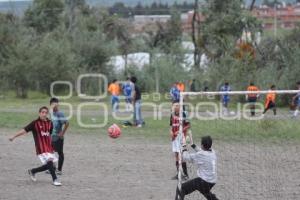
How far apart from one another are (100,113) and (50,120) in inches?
711

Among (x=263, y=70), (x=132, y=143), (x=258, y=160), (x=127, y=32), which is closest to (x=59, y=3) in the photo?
(x=127, y=32)

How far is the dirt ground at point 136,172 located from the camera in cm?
1277

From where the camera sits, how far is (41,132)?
13406 mm

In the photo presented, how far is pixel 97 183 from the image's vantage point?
45.4 feet

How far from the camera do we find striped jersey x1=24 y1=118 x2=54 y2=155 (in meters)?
13.4

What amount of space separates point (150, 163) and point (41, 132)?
3976mm

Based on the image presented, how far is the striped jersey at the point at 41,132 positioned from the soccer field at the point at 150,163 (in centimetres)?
75

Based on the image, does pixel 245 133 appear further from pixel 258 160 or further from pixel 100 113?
pixel 100 113
